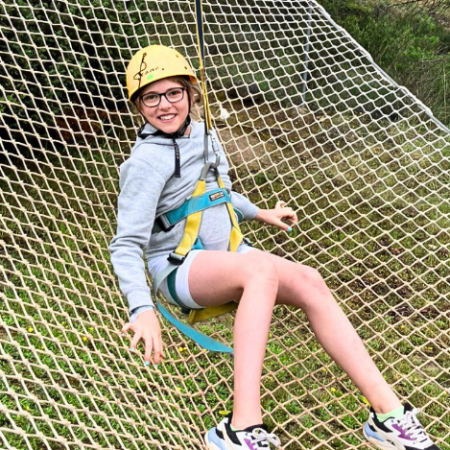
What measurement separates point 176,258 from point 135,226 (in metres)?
0.14

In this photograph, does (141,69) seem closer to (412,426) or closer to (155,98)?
(155,98)

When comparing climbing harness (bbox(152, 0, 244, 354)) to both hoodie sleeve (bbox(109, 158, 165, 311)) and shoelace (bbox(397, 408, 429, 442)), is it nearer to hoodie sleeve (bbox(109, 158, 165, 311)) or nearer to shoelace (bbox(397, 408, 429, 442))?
hoodie sleeve (bbox(109, 158, 165, 311))

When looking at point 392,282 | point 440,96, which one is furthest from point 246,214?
point 440,96

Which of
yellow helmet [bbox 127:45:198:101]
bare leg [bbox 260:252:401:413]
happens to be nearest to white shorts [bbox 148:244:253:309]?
bare leg [bbox 260:252:401:413]

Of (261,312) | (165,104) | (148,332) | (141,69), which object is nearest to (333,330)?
(261,312)

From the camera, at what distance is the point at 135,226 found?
4.67 feet

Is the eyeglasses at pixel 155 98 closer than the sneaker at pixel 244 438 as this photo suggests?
No

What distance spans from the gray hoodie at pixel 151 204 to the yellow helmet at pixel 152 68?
4.9 inches

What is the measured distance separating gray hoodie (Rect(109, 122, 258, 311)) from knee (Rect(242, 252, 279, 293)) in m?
0.19

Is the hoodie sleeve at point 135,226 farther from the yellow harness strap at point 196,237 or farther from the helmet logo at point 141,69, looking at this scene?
the helmet logo at point 141,69

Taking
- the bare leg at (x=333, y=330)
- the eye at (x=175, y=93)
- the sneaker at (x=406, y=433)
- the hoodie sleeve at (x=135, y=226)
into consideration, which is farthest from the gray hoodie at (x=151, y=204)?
the sneaker at (x=406, y=433)

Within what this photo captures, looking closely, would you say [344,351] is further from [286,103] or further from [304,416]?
[286,103]

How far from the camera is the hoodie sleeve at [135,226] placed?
1.36m

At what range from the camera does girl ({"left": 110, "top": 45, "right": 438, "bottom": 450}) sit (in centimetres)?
132
